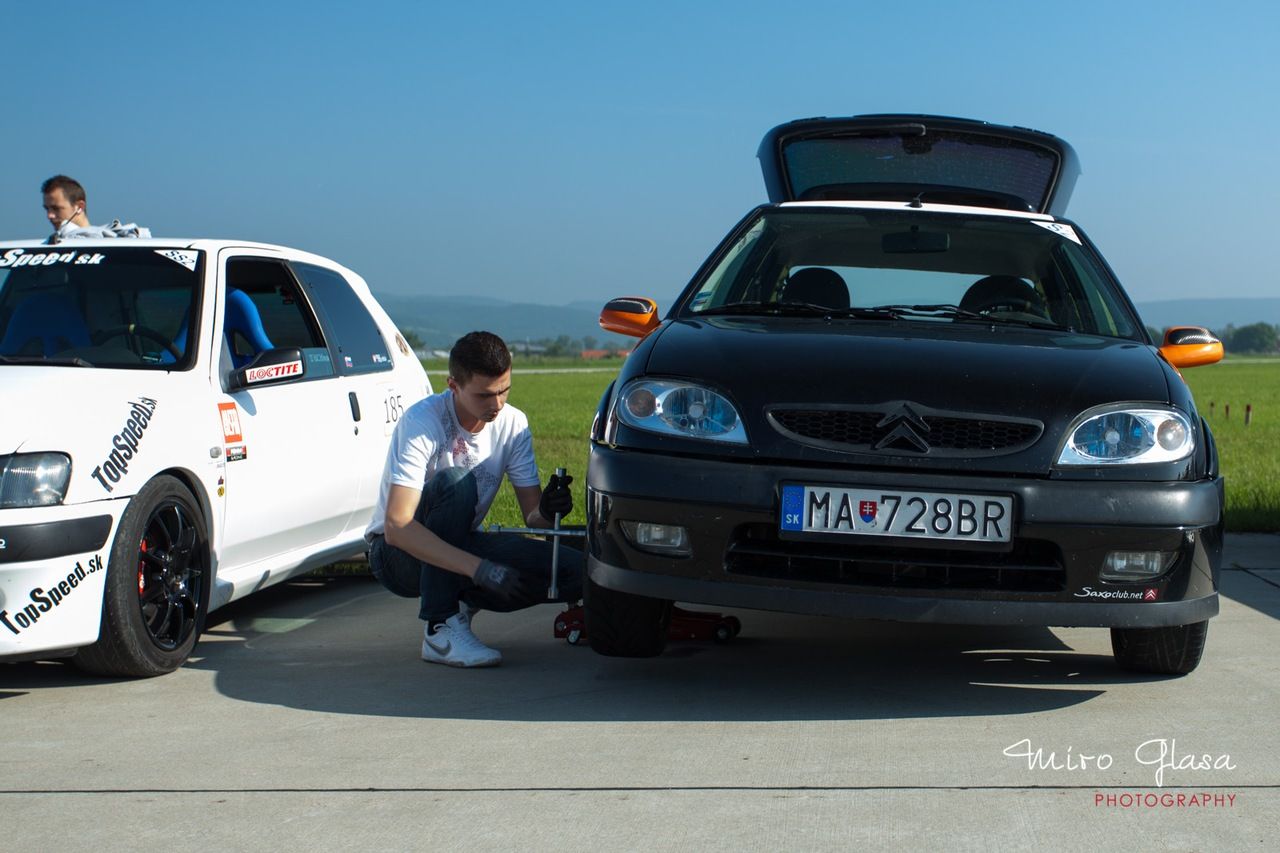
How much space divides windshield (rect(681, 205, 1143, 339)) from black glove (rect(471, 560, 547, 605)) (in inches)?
44.5

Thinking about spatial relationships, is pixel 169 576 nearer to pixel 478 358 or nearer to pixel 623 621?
pixel 478 358

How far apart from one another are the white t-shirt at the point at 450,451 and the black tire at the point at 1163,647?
202cm

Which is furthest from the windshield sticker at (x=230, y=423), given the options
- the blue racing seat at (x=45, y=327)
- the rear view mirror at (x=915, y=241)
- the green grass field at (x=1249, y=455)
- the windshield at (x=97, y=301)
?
the green grass field at (x=1249, y=455)

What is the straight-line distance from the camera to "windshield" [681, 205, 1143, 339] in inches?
208

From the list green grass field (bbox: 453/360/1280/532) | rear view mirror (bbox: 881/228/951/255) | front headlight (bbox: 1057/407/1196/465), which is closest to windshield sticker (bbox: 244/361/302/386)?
rear view mirror (bbox: 881/228/951/255)

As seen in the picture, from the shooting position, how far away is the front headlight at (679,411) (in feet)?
14.2

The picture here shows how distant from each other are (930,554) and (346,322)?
3.30 metres

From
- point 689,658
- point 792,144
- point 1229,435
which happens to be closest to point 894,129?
point 792,144

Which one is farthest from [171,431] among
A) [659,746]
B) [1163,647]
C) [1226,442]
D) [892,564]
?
[1226,442]

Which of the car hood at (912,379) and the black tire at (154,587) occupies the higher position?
the car hood at (912,379)

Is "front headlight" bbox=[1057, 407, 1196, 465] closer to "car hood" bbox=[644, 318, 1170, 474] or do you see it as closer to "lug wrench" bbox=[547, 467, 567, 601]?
"car hood" bbox=[644, 318, 1170, 474]

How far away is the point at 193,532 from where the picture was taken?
5086mm

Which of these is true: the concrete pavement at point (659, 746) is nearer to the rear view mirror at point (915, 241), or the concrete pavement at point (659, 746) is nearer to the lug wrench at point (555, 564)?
the lug wrench at point (555, 564)

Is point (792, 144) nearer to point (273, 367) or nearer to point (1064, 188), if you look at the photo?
point (1064, 188)
